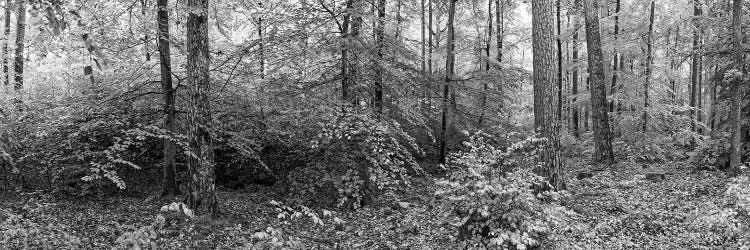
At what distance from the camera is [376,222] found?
8.73 meters

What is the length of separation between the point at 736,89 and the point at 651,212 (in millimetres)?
4059

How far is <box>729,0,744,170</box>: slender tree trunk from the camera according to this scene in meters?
9.17

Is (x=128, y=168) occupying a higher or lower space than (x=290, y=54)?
lower

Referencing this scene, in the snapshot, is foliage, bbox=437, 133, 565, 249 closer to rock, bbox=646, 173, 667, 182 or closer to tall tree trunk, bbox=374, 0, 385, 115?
tall tree trunk, bbox=374, 0, 385, 115

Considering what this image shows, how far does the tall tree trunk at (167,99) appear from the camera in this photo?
9.33 m

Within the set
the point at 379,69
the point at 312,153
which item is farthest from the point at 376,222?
the point at 379,69

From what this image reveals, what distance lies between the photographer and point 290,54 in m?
9.95

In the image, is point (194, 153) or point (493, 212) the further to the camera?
point (194, 153)

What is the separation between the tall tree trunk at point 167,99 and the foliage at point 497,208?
6299 millimetres

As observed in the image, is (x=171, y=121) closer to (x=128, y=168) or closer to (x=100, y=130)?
(x=100, y=130)

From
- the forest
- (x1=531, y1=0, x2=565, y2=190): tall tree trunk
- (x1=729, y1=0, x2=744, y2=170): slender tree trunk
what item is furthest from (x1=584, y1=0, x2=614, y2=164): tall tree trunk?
(x1=531, y1=0, x2=565, y2=190): tall tree trunk

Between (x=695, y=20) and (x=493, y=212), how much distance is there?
33.1ft

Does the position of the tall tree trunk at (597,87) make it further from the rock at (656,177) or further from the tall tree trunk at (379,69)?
the tall tree trunk at (379,69)

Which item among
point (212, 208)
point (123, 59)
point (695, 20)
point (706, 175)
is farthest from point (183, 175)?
point (695, 20)
